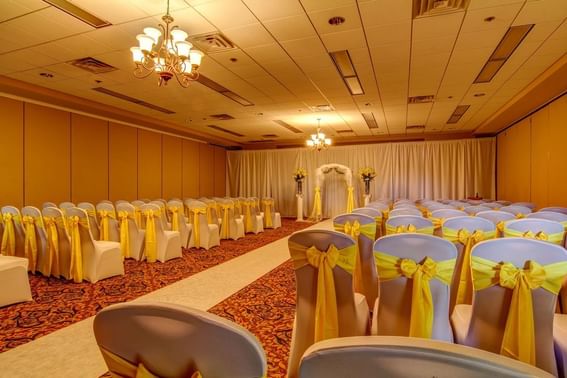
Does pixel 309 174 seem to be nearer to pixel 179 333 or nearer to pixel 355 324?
pixel 355 324

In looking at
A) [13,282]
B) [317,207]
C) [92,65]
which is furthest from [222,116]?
[13,282]

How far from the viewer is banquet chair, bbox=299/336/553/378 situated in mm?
526

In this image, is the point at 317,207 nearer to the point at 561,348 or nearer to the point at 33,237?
the point at 33,237

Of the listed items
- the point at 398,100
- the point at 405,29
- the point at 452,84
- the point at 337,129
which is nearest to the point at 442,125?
the point at 337,129

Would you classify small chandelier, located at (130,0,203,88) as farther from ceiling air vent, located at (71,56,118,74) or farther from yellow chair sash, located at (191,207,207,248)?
yellow chair sash, located at (191,207,207,248)

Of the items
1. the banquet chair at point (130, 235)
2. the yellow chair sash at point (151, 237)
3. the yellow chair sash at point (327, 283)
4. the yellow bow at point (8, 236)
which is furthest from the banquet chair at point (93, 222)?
the yellow chair sash at point (327, 283)

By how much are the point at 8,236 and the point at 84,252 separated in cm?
153

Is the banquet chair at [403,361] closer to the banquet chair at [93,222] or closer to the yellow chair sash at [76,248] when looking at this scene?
the yellow chair sash at [76,248]

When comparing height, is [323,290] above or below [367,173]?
below

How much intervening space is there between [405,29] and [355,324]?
3381 mm

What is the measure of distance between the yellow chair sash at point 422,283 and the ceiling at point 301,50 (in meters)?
2.70

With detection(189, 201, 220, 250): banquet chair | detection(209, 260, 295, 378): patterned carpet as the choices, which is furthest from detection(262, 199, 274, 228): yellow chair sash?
detection(209, 260, 295, 378): patterned carpet

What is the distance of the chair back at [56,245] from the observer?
445cm

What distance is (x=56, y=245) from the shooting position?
4516mm
